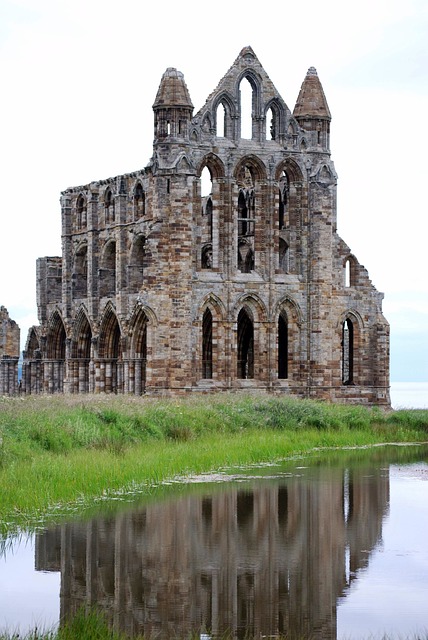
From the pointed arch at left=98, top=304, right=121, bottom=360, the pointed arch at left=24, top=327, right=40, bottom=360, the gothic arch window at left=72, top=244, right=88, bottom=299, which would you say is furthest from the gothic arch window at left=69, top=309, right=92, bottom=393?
the pointed arch at left=24, top=327, right=40, bottom=360

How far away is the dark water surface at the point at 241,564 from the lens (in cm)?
1692

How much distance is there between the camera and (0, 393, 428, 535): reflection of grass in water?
1008 inches

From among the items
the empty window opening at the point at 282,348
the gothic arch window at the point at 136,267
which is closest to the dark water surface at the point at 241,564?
the empty window opening at the point at 282,348

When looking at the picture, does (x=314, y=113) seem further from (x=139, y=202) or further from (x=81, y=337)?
(x=81, y=337)

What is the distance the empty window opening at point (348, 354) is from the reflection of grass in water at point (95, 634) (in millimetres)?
42281

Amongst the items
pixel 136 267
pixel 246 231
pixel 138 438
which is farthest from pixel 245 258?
pixel 138 438

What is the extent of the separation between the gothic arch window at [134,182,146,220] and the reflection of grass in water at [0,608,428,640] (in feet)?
133

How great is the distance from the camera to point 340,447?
4038cm

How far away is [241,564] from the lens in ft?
67.8

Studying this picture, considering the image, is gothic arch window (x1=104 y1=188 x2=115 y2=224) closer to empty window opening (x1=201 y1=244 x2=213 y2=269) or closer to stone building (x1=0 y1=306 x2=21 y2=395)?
empty window opening (x1=201 y1=244 x2=213 y2=269)

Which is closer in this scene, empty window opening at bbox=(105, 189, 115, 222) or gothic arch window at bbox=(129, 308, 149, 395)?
gothic arch window at bbox=(129, 308, 149, 395)

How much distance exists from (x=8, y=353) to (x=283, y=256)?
1832cm

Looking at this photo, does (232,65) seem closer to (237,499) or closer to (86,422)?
(86,422)

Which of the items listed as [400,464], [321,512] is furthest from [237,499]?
[400,464]
